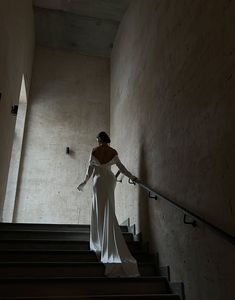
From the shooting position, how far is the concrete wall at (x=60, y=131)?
6836mm

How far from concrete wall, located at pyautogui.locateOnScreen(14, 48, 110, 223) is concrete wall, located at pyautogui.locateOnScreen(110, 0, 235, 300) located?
2146 mm

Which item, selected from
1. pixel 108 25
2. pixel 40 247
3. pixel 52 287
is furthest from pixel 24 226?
pixel 108 25

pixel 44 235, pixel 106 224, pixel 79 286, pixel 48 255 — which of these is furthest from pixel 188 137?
pixel 44 235

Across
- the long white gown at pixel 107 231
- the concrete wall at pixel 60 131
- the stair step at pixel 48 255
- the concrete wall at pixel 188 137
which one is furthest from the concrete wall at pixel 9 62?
the concrete wall at pixel 188 137

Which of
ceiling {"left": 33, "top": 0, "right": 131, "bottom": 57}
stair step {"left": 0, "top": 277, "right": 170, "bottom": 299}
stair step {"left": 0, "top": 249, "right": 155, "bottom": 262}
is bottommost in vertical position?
stair step {"left": 0, "top": 277, "right": 170, "bottom": 299}

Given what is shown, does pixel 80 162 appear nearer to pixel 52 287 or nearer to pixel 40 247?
pixel 40 247

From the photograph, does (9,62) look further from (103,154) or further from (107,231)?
(107,231)

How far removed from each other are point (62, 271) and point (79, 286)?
0.39 m

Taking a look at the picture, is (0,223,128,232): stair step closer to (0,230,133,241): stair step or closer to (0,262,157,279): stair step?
(0,230,133,241): stair step

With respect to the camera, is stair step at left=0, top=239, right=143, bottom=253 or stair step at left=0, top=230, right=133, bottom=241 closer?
stair step at left=0, top=239, right=143, bottom=253

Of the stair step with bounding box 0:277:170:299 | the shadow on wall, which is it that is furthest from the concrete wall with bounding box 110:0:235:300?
the stair step with bounding box 0:277:170:299

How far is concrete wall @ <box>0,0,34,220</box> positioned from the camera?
4539 millimetres

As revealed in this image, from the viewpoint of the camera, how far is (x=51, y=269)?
3.28 m

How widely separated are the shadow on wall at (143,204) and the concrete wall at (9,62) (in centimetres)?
215
